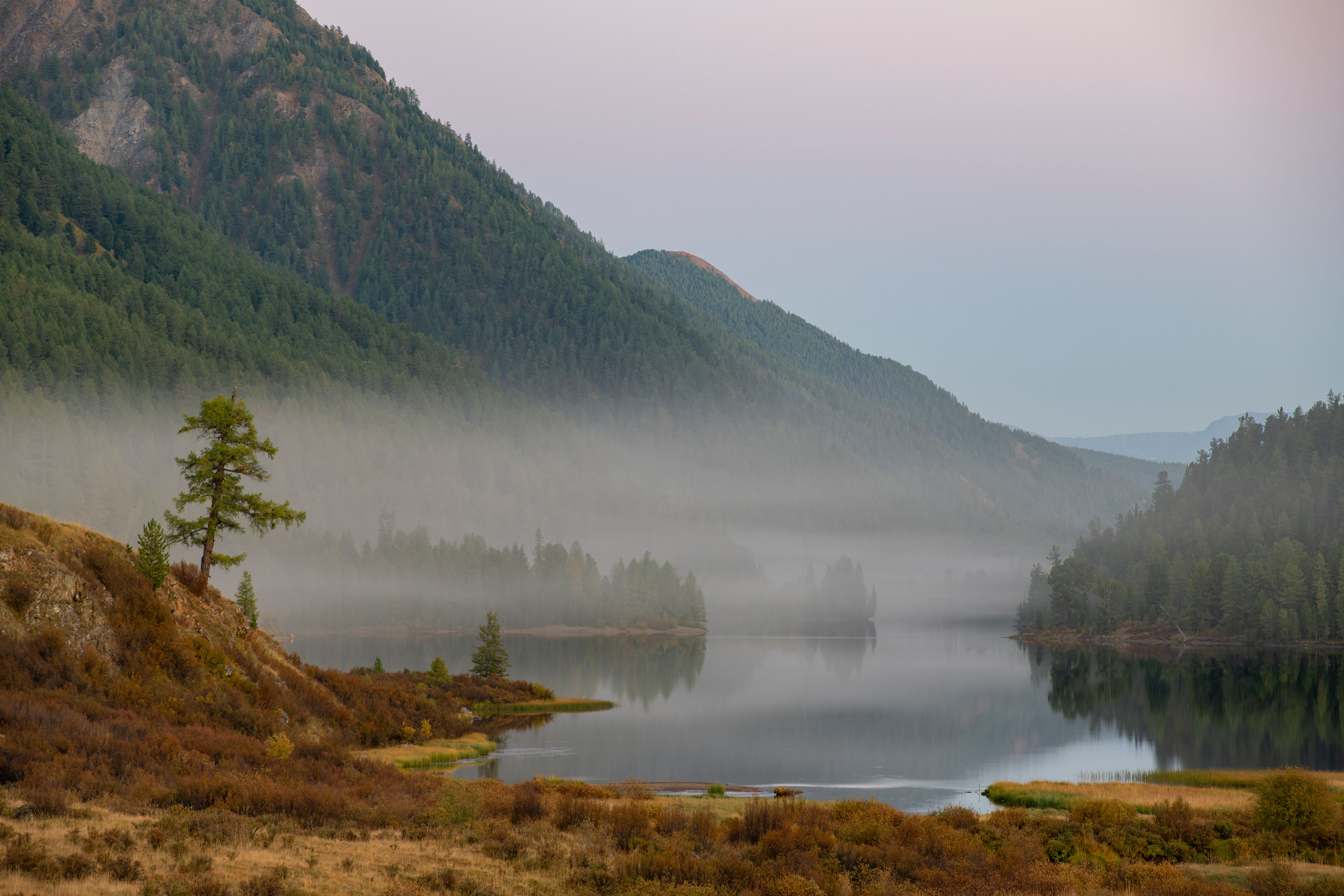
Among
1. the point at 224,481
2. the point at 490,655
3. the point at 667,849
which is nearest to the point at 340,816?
the point at 667,849

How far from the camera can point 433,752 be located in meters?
68.4

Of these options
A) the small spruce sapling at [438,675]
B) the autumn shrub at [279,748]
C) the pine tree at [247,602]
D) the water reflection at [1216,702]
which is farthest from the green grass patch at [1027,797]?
the small spruce sapling at [438,675]

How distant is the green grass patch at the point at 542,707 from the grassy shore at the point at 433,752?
2124cm

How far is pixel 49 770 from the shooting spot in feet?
106

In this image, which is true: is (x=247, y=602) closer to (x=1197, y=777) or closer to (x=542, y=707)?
(x=542, y=707)

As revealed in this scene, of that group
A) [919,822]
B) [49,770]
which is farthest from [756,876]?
[49,770]

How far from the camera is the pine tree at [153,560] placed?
5262 centimetres

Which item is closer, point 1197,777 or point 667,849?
point 667,849

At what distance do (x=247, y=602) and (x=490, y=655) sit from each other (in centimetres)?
3720

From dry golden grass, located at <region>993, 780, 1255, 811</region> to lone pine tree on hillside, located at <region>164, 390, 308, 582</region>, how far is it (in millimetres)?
45849

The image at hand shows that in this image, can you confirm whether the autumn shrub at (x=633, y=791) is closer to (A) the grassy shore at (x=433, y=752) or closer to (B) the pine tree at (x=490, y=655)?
(A) the grassy shore at (x=433, y=752)

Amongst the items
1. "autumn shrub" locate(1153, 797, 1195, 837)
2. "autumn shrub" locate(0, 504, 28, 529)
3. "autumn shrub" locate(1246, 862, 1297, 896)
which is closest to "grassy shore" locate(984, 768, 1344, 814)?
"autumn shrub" locate(1153, 797, 1195, 837)

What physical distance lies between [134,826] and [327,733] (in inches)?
1241

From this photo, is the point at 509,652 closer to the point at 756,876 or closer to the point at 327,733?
the point at 327,733
